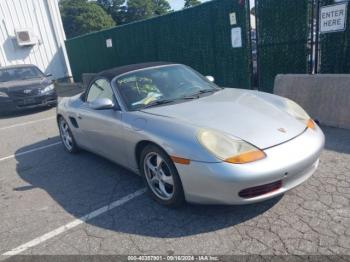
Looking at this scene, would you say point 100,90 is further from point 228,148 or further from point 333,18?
point 333,18

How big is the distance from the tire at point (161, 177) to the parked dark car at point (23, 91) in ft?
25.6

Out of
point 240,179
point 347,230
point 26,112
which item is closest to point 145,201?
point 240,179

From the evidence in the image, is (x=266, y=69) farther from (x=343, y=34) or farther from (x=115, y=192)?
(x=115, y=192)

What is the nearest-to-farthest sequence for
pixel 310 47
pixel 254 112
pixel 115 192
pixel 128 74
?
pixel 254 112, pixel 115 192, pixel 128 74, pixel 310 47

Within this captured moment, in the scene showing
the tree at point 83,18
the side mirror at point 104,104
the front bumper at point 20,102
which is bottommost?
the front bumper at point 20,102

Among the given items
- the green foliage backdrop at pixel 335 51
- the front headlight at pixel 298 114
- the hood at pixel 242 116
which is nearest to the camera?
the hood at pixel 242 116

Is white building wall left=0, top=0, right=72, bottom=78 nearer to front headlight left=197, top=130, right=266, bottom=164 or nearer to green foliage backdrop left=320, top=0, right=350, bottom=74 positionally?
green foliage backdrop left=320, top=0, right=350, bottom=74

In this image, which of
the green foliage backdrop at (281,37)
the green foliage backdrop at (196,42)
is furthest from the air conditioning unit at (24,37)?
the green foliage backdrop at (281,37)

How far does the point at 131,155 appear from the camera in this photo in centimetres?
Result: 362

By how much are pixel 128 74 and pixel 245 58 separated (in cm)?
438

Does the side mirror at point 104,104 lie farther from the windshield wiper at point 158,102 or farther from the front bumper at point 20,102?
the front bumper at point 20,102

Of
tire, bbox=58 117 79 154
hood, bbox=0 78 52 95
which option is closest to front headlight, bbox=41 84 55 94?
hood, bbox=0 78 52 95

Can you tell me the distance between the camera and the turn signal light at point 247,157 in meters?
2.67

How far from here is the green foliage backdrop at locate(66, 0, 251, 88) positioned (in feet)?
25.9
